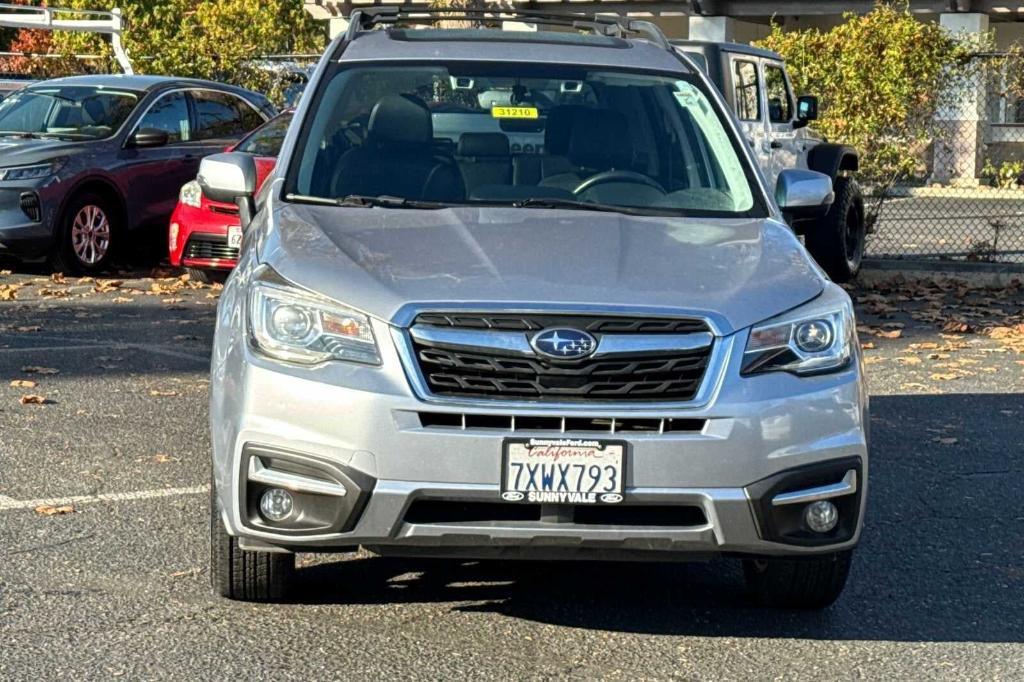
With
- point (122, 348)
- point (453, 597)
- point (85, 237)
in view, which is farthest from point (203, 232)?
point (453, 597)

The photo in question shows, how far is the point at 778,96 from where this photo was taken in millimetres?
15000

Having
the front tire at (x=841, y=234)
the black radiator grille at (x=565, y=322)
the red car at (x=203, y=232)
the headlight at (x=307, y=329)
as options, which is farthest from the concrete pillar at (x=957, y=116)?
the headlight at (x=307, y=329)

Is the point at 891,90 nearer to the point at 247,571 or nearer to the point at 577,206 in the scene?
the point at 577,206

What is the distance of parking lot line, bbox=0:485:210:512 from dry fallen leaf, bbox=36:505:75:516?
3 centimetres

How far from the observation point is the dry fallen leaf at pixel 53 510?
626 cm

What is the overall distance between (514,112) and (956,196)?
612 inches

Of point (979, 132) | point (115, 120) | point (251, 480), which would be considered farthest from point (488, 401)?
point (979, 132)

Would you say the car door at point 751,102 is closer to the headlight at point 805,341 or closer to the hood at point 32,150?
the hood at point 32,150

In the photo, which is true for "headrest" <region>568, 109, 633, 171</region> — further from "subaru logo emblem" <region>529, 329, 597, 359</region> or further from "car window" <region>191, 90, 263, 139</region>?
"car window" <region>191, 90, 263, 139</region>

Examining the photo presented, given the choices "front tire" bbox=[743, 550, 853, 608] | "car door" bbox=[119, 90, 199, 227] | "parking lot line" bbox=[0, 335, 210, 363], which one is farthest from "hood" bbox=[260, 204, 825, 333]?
"car door" bbox=[119, 90, 199, 227]

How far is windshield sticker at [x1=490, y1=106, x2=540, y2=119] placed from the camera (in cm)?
620

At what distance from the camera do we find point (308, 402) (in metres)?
4.57

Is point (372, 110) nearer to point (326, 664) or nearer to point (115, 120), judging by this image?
point (326, 664)

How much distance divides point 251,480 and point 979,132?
51.4ft
